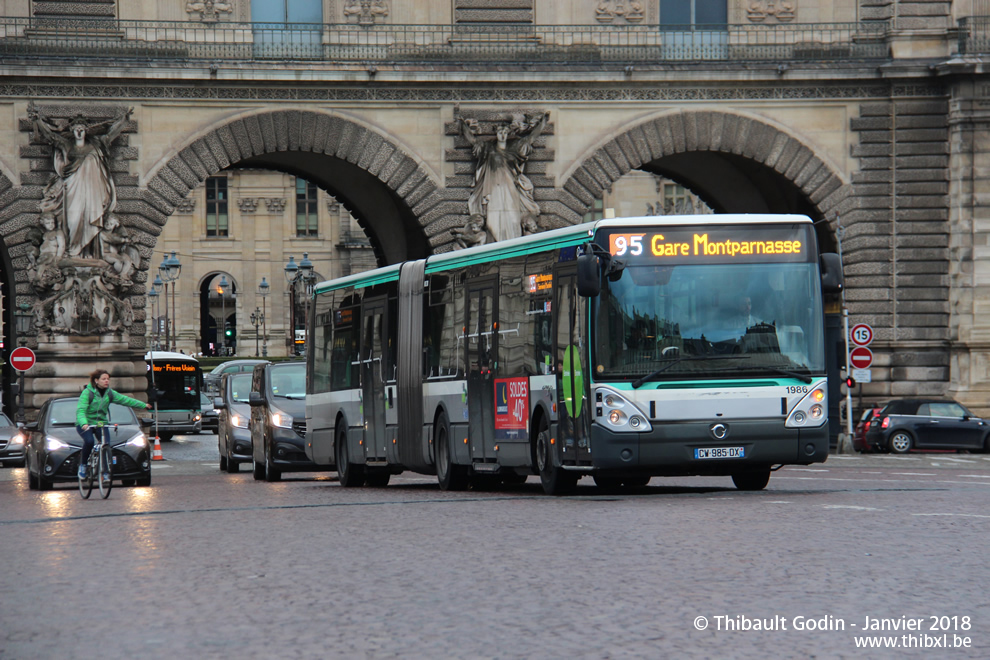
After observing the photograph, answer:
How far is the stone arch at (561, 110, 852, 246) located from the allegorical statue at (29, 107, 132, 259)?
1000 cm

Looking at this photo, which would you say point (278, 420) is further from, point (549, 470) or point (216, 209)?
point (216, 209)

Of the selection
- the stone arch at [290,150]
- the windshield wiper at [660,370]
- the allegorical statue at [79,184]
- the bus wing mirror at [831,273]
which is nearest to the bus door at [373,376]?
the windshield wiper at [660,370]

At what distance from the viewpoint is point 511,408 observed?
19484 millimetres

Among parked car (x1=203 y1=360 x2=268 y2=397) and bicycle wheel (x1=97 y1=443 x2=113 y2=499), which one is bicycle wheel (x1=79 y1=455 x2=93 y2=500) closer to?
bicycle wheel (x1=97 y1=443 x2=113 y2=499)

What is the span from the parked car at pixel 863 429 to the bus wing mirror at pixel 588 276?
20.3 metres

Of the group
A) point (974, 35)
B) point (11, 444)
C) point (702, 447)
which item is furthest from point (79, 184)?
point (702, 447)

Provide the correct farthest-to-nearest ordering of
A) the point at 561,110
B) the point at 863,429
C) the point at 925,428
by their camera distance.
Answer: the point at 561,110 < the point at 863,429 < the point at 925,428

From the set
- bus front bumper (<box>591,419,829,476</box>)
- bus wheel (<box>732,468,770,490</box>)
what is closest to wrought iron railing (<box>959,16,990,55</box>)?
bus wheel (<box>732,468,770,490</box>)

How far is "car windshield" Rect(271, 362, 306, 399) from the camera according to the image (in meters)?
28.4

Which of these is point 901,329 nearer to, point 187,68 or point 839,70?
point 839,70

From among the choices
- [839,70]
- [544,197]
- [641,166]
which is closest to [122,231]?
[544,197]

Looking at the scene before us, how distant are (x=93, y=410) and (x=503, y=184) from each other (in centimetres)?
1735

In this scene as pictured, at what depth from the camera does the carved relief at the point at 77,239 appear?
34.7m

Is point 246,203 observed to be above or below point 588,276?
above
